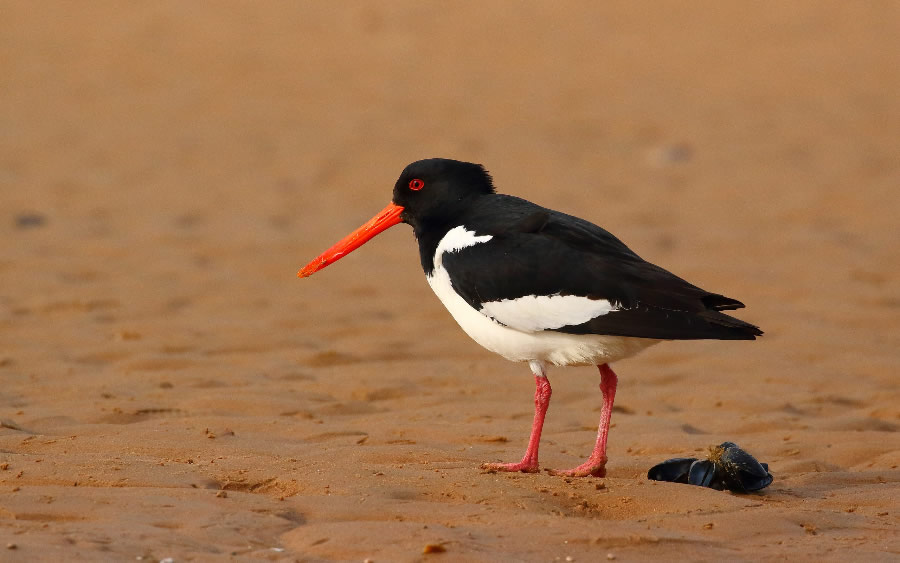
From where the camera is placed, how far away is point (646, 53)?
16.8 m

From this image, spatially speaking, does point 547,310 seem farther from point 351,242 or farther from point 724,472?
point 351,242

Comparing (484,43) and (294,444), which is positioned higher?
(484,43)

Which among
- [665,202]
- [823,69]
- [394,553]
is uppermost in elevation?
[823,69]

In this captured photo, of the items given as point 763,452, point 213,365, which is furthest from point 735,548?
point 213,365

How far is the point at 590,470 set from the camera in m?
4.96

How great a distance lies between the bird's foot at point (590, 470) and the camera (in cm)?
496

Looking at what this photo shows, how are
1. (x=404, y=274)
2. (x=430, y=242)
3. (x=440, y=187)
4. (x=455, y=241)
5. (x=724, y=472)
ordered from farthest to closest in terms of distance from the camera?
(x=404, y=274) < (x=440, y=187) < (x=430, y=242) < (x=455, y=241) < (x=724, y=472)

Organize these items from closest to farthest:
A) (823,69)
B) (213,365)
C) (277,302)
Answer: (213,365) < (277,302) < (823,69)

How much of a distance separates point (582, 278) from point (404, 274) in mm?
4863

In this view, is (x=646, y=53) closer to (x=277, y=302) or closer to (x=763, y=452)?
(x=277, y=302)

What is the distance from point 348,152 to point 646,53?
5.30 meters

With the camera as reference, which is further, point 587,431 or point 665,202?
point 665,202

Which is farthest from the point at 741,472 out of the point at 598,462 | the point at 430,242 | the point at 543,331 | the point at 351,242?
the point at 351,242

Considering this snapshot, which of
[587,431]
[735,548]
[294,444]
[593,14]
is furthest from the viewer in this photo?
[593,14]
